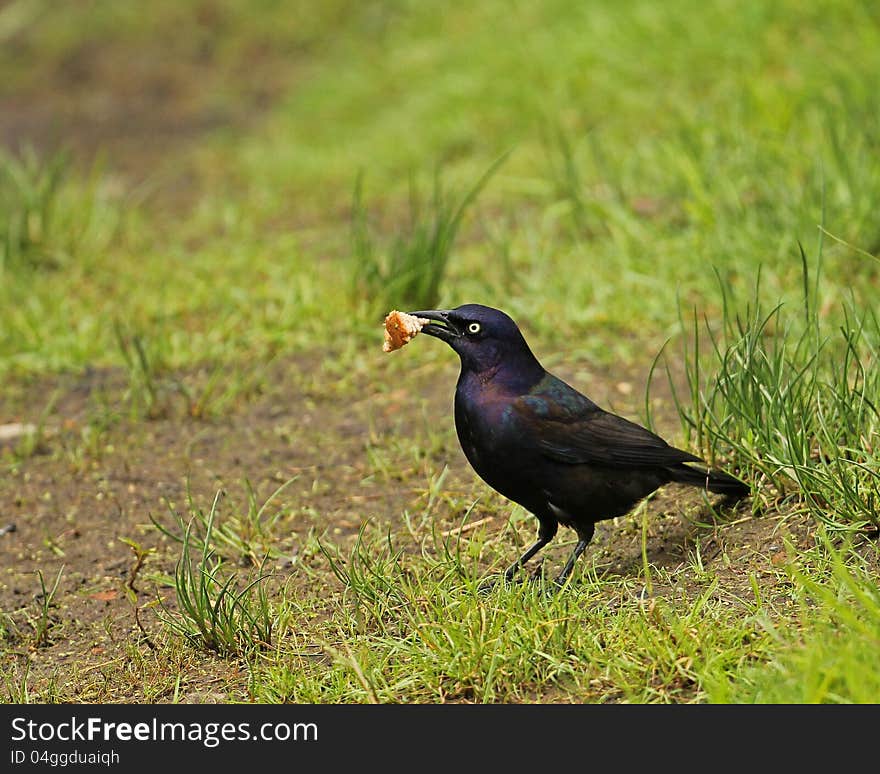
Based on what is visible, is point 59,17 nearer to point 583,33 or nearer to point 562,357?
point 583,33

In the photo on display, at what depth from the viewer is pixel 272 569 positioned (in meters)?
3.97

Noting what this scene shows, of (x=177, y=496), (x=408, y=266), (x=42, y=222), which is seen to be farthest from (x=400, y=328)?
(x=42, y=222)

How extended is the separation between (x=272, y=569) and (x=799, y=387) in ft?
5.47

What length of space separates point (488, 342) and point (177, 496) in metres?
1.50

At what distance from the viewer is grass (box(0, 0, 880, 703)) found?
10.5 ft

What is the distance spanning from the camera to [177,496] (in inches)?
178

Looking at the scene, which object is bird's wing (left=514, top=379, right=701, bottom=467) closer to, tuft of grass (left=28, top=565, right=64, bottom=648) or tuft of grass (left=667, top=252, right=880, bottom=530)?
tuft of grass (left=667, top=252, right=880, bottom=530)

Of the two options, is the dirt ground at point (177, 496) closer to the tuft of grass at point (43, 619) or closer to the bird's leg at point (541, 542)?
the tuft of grass at point (43, 619)

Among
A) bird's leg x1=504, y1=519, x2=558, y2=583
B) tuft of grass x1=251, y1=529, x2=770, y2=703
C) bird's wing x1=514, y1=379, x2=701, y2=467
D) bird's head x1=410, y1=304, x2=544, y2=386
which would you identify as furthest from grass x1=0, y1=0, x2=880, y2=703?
bird's head x1=410, y1=304, x2=544, y2=386

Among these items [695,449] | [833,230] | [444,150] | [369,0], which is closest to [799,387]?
[695,449]

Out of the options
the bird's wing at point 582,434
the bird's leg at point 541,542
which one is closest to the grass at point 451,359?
the bird's leg at point 541,542

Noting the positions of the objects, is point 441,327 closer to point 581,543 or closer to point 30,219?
point 581,543

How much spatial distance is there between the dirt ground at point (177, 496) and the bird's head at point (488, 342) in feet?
2.12

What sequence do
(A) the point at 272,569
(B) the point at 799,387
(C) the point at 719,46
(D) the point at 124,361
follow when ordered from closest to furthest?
(B) the point at 799,387 → (A) the point at 272,569 → (D) the point at 124,361 → (C) the point at 719,46
